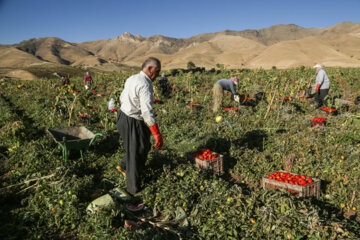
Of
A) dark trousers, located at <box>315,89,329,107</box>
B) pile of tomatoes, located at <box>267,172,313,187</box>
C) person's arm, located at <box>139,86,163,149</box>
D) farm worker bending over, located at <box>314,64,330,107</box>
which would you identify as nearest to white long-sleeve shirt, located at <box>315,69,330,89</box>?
farm worker bending over, located at <box>314,64,330,107</box>

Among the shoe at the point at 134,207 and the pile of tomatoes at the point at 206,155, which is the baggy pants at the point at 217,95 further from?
the shoe at the point at 134,207

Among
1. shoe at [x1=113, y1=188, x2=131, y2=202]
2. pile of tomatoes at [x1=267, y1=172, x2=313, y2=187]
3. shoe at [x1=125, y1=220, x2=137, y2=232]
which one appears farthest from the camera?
pile of tomatoes at [x1=267, y1=172, x2=313, y2=187]

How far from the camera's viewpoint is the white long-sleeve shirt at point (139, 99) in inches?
147

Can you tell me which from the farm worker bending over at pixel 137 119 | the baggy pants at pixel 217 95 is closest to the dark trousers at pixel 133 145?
the farm worker bending over at pixel 137 119

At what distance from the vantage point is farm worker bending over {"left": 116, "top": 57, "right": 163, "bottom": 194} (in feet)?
12.3

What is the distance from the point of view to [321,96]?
9.55 m

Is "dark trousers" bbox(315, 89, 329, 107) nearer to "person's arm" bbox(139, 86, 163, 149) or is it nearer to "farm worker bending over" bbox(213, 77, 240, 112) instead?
"farm worker bending over" bbox(213, 77, 240, 112)

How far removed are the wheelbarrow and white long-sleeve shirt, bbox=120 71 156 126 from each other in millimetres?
1477

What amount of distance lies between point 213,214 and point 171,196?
0.80 metres

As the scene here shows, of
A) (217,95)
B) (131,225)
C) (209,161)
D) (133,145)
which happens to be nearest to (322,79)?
(217,95)

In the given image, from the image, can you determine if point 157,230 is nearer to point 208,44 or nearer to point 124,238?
point 124,238

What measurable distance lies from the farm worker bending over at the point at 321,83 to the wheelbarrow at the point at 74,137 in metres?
8.09

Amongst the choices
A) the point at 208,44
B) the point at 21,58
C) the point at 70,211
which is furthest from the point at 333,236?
the point at 21,58

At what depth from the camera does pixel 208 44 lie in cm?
17588
